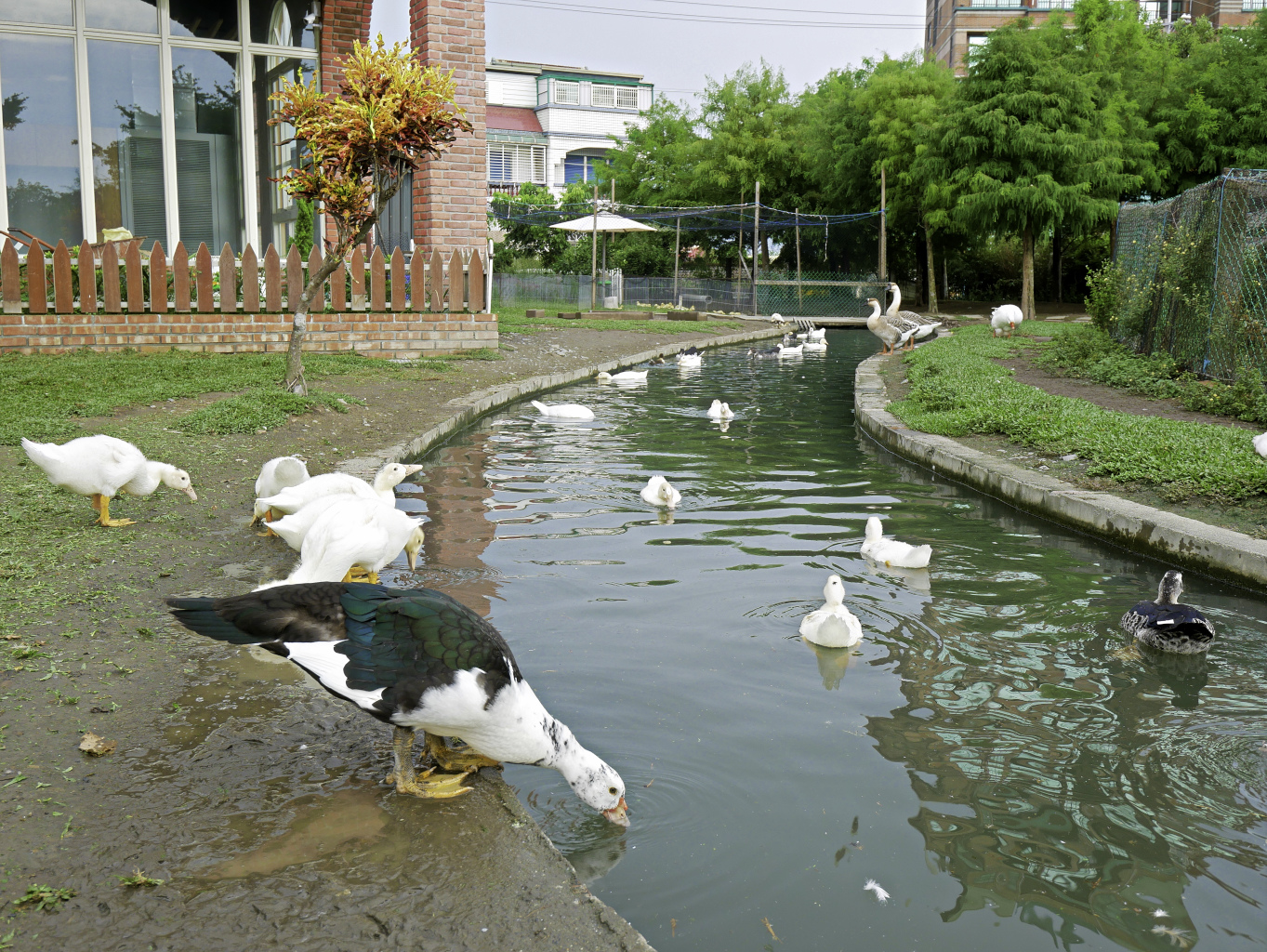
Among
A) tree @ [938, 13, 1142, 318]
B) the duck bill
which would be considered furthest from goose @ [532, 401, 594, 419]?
tree @ [938, 13, 1142, 318]

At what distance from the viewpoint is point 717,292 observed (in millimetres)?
35156

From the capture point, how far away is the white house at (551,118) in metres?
66.3

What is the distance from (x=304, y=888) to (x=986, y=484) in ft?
21.3

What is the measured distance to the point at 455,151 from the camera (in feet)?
47.8

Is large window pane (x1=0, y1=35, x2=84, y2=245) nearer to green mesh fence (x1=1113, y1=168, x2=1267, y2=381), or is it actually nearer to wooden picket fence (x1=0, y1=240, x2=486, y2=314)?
wooden picket fence (x1=0, y1=240, x2=486, y2=314)

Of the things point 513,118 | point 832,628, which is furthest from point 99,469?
point 513,118

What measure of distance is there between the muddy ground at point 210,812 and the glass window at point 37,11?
13.1 m

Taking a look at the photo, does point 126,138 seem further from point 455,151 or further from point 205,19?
point 455,151

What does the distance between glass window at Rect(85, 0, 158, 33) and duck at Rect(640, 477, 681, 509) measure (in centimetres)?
1300

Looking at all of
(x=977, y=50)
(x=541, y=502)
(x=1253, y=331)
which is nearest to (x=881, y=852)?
(x=541, y=502)

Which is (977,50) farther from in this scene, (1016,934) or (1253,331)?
(1016,934)

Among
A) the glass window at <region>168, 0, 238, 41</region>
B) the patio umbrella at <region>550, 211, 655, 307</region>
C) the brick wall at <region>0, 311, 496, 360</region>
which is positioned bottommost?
the brick wall at <region>0, 311, 496, 360</region>

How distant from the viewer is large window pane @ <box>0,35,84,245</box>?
48.3 ft

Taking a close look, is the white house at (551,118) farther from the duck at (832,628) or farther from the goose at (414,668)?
the goose at (414,668)
